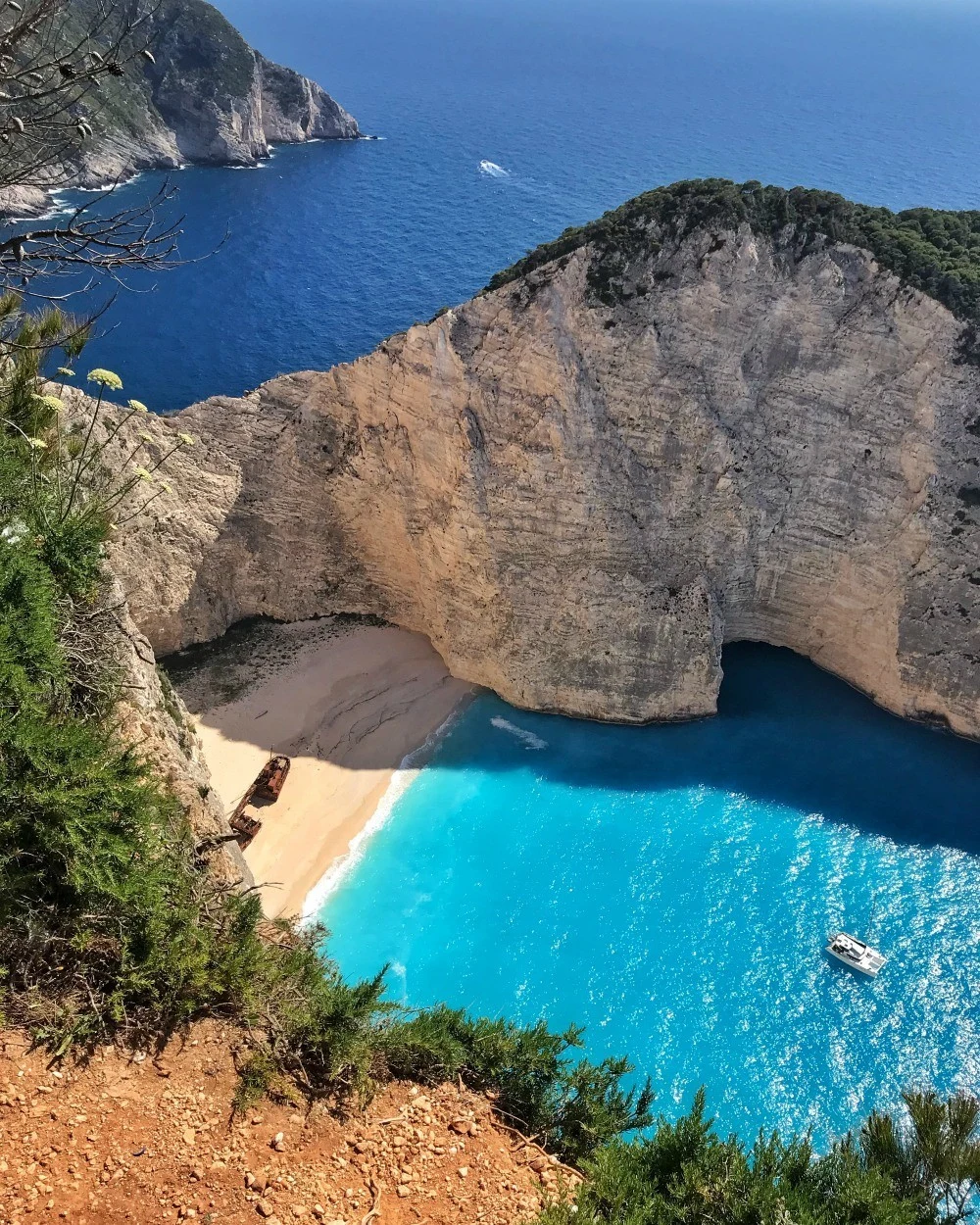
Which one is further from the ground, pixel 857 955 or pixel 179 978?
pixel 179 978

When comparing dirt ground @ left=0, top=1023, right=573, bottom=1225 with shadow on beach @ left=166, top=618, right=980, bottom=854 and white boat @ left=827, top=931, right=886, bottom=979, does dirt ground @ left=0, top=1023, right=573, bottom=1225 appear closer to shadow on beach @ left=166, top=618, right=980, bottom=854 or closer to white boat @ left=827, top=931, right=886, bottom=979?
white boat @ left=827, top=931, right=886, bottom=979

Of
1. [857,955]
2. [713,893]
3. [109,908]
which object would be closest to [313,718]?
[713,893]

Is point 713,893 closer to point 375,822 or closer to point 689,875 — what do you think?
point 689,875

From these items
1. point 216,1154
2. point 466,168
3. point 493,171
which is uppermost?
point 466,168

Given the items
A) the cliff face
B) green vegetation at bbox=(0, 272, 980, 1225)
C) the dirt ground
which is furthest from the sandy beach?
the dirt ground

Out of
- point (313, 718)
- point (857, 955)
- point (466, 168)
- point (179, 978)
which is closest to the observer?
point (179, 978)

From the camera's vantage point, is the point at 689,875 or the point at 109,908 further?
the point at 689,875

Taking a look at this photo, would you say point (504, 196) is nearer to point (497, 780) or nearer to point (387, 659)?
point (387, 659)
